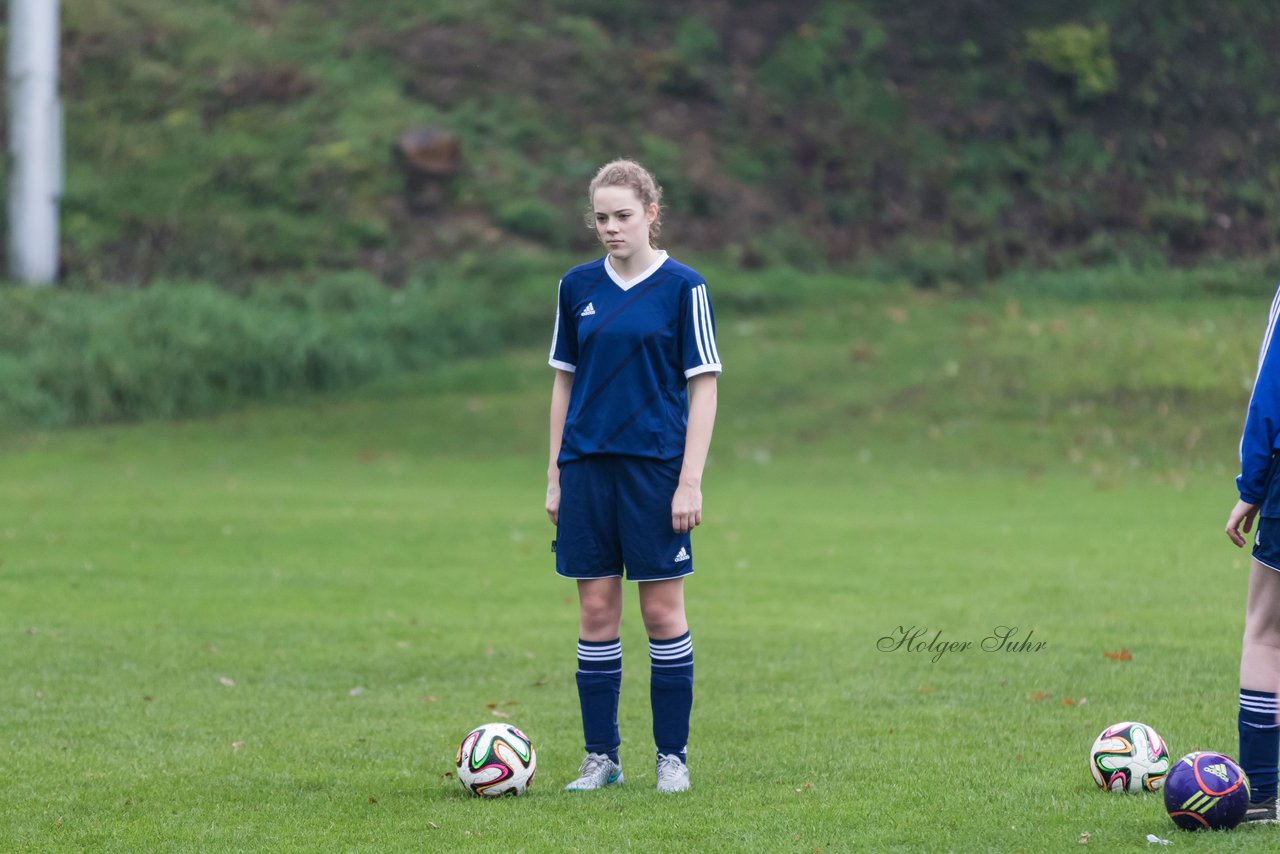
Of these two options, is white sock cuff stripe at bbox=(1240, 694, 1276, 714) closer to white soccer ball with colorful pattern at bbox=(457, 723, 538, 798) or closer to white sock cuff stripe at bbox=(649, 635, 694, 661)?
white sock cuff stripe at bbox=(649, 635, 694, 661)

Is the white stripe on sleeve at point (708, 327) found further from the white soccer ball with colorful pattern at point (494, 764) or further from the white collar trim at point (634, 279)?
the white soccer ball with colorful pattern at point (494, 764)

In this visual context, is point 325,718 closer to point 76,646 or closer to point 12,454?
point 76,646

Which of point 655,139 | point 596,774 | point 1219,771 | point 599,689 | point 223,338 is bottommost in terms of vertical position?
point 223,338

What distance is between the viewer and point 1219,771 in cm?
527

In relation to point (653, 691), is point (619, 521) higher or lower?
higher

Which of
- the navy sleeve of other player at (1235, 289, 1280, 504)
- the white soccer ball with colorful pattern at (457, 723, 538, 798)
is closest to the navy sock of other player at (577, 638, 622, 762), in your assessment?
the white soccer ball with colorful pattern at (457, 723, 538, 798)

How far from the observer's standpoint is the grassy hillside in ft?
104

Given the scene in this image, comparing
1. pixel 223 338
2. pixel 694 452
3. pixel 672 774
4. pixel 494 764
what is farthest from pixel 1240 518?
pixel 223 338

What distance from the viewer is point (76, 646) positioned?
9719mm

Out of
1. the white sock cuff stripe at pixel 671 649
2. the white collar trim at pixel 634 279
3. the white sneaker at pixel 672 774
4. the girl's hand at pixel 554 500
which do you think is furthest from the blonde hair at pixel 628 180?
the white sneaker at pixel 672 774

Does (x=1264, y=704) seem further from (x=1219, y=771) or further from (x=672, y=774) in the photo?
(x=672, y=774)

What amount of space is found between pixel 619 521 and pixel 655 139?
2876 centimetres

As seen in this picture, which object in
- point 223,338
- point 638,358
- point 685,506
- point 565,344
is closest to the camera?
point 685,506

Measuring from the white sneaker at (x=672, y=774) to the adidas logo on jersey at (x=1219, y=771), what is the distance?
188 centimetres
